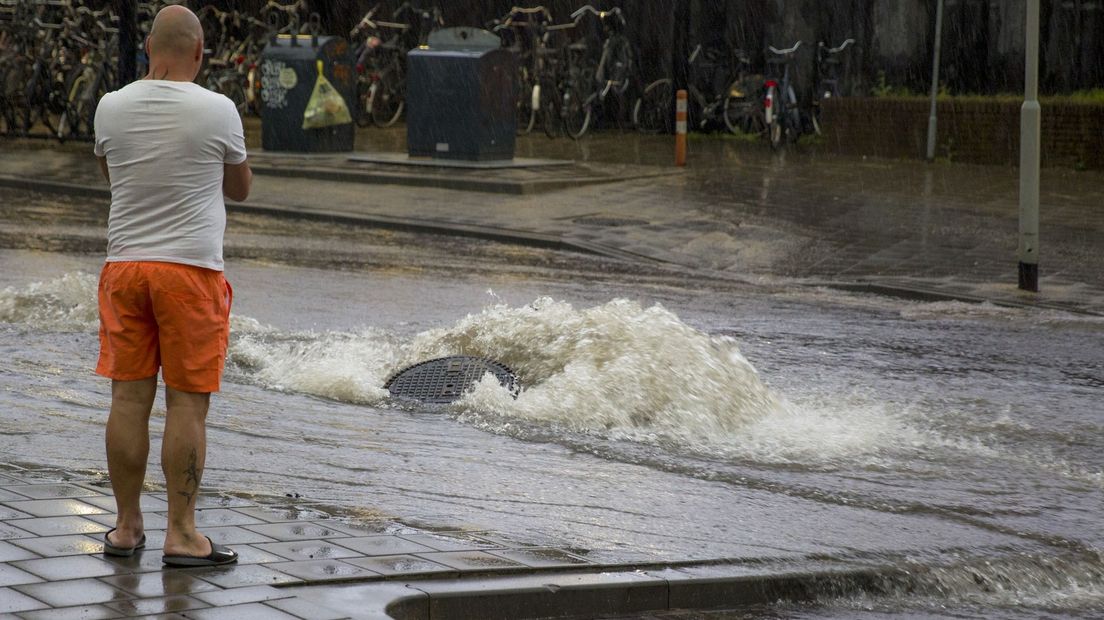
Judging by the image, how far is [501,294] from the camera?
1245 centimetres

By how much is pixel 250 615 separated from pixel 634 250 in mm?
11813

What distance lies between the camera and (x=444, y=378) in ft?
28.1

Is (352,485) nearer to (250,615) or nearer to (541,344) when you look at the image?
A: (250,615)

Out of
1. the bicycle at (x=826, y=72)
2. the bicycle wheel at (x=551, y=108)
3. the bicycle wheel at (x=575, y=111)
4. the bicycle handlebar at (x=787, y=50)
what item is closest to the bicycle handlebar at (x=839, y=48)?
the bicycle at (x=826, y=72)

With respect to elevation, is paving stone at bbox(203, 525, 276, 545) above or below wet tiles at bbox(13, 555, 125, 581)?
below

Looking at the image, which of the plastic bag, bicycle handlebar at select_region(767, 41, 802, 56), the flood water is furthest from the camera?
bicycle handlebar at select_region(767, 41, 802, 56)

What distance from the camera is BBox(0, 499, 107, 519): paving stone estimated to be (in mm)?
5375

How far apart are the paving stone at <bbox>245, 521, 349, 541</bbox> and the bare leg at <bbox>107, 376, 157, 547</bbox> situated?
44 centimetres

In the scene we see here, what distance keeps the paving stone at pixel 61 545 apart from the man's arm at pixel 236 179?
1.18 meters

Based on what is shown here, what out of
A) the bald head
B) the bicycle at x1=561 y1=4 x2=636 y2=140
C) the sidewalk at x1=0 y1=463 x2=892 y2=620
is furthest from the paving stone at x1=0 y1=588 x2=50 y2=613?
the bicycle at x1=561 y1=4 x2=636 y2=140

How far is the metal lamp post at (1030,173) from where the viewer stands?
13602mm

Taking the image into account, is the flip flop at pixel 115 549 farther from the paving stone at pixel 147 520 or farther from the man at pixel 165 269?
the paving stone at pixel 147 520

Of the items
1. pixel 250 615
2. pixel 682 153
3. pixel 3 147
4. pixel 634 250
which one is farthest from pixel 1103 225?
pixel 3 147

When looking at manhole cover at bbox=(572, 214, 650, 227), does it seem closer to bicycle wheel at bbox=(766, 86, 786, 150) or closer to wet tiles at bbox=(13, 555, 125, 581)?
bicycle wheel at bbox=(766, 86, 786, 150)
